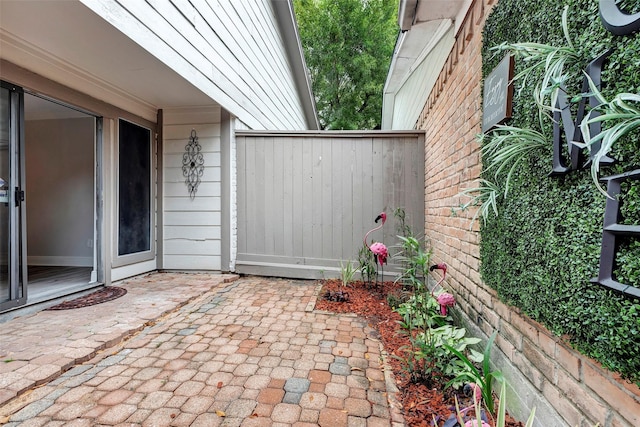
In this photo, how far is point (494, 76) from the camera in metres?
1.69

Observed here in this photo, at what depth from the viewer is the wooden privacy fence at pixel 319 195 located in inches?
156

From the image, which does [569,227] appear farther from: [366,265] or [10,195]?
[10,195]

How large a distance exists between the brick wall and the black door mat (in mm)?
3363

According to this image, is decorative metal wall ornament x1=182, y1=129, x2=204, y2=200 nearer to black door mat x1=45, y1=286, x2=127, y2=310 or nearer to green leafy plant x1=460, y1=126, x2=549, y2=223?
black door mat x1=45, y1=286, x2=127, y2=310

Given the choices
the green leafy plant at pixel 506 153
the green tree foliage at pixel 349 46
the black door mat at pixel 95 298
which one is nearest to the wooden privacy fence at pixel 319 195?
the black door mat at pixel 95 298

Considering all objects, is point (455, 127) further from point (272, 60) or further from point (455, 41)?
point (272, 60)

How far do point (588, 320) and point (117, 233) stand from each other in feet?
14.0

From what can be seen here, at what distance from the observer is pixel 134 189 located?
3906 millimetres

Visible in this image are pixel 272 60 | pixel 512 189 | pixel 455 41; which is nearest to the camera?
pixel 512 189

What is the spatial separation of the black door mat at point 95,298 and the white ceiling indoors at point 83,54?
2.16 metres

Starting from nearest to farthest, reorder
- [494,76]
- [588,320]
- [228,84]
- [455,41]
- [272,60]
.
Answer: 1. [588,320]
2. [494,76]
3. [455,41]
4. [228,84]
5. [272,60]

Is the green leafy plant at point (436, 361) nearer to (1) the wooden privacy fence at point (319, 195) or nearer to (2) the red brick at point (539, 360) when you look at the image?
(2) the red brick at point (539, 360)

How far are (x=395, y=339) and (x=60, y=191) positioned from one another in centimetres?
555

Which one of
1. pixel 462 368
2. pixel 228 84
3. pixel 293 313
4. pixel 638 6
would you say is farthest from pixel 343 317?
pixel 228 84
